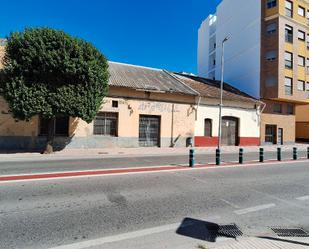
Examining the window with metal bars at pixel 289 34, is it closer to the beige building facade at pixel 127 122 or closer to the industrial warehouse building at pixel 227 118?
the industrial warehouse building at pixel 227 118

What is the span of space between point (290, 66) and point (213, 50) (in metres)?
17.4

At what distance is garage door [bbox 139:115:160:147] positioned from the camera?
2194cm

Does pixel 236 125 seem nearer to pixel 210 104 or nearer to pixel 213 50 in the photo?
pixel 210 104

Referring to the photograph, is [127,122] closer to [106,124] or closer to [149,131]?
[106,124]

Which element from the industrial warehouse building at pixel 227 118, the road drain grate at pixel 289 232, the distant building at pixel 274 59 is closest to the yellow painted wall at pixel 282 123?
the distant building at pixel 274 59

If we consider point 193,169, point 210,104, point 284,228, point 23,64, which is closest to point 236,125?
point 210,104

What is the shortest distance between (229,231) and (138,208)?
2.03 meters

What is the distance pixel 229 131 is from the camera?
2647 cm

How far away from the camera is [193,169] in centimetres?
1088

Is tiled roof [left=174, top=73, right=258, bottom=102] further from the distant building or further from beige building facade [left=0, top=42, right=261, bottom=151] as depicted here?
the distant building

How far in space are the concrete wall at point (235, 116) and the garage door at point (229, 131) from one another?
430 millimetres

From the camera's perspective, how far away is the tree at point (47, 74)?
14.4 meters

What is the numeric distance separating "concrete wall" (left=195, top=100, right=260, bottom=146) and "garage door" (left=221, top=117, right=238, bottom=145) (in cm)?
43

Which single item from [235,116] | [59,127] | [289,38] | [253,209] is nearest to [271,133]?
[235,116]
